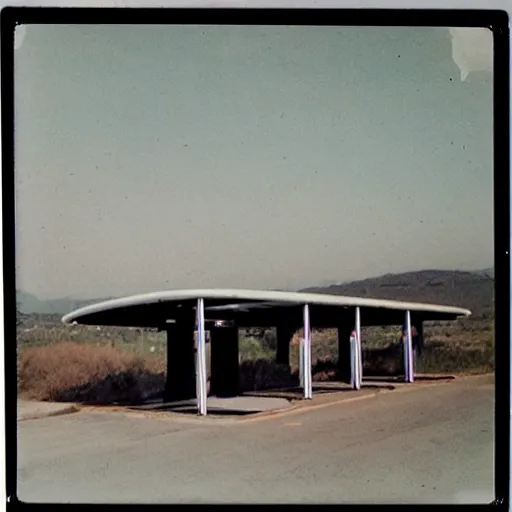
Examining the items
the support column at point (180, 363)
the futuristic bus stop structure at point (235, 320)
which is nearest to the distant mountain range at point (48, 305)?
the futuristic bus stop structure at point (235, 320)

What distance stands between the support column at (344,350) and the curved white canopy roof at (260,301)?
30 mm

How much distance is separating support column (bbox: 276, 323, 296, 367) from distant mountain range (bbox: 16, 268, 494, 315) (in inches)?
2.4

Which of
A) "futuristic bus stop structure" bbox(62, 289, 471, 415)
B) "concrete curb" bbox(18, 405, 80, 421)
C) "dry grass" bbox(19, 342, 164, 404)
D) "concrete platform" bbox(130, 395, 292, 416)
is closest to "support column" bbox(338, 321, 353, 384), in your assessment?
"futuristic bus stop structure" bbox(62, 289, 471, 415)

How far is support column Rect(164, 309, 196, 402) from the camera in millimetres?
1291

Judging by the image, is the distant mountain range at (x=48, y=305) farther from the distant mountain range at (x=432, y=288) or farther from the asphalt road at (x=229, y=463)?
the asphalt road at (x=229, y=463)

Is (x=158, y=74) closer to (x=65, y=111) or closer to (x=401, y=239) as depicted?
(x=65, y=111)

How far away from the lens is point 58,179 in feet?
4.26

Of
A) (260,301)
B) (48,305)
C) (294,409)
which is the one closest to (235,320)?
(260,301)

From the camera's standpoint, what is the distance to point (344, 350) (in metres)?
1.31

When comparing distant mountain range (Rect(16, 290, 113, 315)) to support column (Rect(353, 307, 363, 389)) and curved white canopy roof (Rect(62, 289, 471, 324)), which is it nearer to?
curved white canopy roof (Rect(62, 289, 471, 324))

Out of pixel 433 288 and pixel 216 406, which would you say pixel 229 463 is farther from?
pixel 433 288

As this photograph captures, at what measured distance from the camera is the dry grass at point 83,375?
4.22 ft

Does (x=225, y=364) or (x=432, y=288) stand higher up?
(x=432, y=288)

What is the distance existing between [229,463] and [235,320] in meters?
0.20
